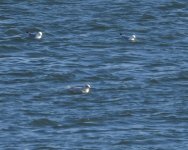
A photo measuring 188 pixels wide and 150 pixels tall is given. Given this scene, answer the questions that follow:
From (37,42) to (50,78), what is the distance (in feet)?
15.6

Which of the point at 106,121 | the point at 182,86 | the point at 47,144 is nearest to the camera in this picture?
the point at 47,144

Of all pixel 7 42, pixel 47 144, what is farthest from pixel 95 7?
pixel 47 144

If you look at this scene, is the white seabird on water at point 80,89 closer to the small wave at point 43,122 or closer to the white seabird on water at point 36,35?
the small wave at point 43,122

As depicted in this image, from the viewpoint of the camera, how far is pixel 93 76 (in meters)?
35.0

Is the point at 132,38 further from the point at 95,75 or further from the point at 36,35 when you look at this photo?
the point at 95,75

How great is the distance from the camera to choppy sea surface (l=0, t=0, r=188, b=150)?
29.1 m

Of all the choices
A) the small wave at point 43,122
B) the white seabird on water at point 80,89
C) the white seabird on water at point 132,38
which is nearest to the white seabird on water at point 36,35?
the white seabird on water at point 132,38

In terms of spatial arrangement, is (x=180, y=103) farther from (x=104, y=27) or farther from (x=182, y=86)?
(x=104, y=27)

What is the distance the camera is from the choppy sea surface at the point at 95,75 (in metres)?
29.1

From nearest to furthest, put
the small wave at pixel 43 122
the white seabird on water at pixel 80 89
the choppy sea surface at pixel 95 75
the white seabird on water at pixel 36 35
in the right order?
the choppy sea surface at pixel 95 75
the small wave at pixel 43 122
the white seabird on water at pixel 80 89
the white seabird on water at pixel 36 35

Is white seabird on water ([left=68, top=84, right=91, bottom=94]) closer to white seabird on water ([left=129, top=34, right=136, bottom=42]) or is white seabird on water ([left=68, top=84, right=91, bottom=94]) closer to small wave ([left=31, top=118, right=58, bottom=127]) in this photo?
small wave ([left=31, top=118, right=58, bottom=127])

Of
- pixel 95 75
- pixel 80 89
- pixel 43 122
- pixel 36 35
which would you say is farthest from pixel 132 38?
pixel 43 122

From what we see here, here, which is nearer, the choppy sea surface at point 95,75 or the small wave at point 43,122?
the choppy sea surface at point 95,75

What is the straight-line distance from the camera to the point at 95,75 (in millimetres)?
35094
